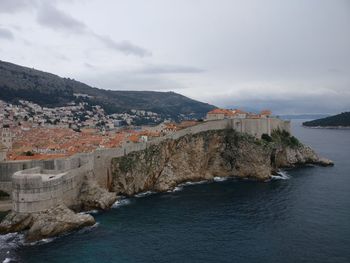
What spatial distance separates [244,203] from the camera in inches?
1577

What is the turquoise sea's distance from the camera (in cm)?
2689

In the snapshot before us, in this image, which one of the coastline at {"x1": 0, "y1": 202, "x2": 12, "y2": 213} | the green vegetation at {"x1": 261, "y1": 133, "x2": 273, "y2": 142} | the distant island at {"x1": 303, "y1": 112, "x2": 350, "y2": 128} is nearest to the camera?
the coastline at {"x1": 0, "y1": 202, "x2": 12, "y2": 213}

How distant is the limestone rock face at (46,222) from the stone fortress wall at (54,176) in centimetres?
65

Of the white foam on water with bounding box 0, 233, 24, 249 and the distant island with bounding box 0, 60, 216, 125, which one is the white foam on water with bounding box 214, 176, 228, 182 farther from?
the distant island with bounding box 0, 60, 216, 125

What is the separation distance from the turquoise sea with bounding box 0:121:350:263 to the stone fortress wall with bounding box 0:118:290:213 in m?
3.18

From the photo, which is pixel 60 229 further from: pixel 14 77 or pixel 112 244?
pixel 14 77

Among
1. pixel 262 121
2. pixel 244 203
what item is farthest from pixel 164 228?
pixel 262 121

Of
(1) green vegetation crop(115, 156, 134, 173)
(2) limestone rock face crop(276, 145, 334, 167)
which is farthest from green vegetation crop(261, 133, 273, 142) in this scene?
(1) green vegetation crop(115, 156, 134, 173)

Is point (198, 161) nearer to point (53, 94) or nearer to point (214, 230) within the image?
point (214, 230)

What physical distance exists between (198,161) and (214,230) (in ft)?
Answer: 71.3

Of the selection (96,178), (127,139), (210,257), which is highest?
(127,139)

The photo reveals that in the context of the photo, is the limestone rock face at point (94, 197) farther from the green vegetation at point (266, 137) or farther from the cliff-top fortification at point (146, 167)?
the green vegetation at point (266, 137)

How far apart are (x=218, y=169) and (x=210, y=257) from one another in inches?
1105

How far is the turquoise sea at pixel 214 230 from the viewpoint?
26891 millimetres
